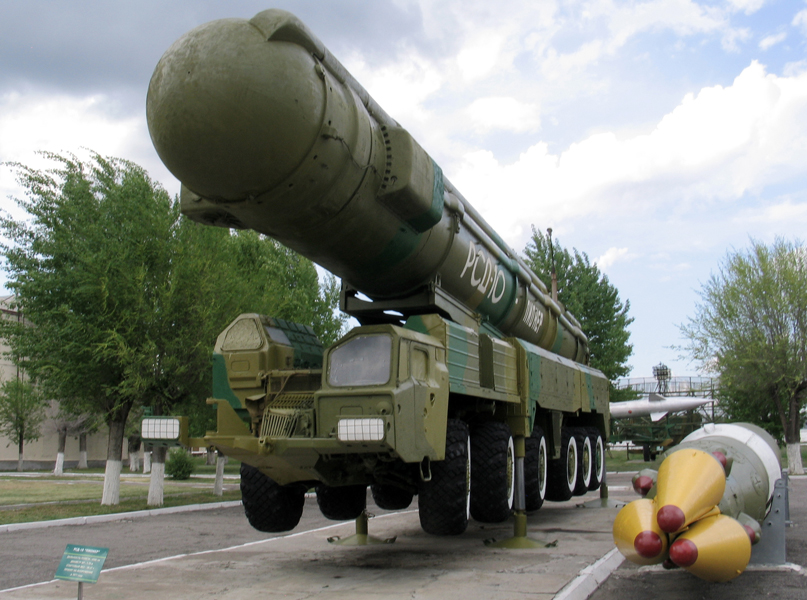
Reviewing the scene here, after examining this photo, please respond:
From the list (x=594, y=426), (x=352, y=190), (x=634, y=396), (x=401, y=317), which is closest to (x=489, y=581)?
(x=401, y=317)

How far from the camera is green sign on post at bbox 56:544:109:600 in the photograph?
15.7ft

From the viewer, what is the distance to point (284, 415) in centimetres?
654

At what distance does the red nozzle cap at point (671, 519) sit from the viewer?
5238 millimetres

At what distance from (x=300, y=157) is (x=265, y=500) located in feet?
11.1

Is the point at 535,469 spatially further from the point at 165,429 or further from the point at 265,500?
the point at 165,429

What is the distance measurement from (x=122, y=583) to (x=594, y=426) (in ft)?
28.8

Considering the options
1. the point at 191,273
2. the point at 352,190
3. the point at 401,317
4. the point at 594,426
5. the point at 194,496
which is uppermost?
the point at 191,273

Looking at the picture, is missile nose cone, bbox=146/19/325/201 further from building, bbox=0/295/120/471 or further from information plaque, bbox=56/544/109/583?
building, bbox=0/295/120/471

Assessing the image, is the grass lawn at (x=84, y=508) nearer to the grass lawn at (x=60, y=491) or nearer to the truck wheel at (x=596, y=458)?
the grass lawn at (x=60, y=491)

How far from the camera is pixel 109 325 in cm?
1395

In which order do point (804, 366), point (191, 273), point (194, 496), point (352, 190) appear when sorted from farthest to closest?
point (804, 366) < point (194, 496) < point (191, 273) < point (352, 190)

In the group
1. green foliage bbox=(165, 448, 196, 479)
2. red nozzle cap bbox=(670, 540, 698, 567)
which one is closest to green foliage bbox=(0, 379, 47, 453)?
green foliage bbox=(165, 448, 196, 479)

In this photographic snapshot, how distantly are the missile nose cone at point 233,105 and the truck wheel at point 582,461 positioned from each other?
7735 millimetres

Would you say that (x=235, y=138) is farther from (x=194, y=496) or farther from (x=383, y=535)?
(x=194, y=496)
